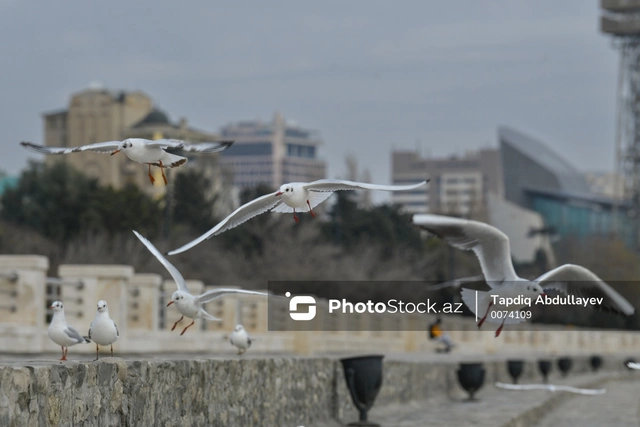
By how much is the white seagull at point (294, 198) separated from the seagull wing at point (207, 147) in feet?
2.06

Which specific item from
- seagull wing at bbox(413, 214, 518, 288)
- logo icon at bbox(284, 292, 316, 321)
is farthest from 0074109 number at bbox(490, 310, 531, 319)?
logo icon at bbox(284, 292, 316, 321)

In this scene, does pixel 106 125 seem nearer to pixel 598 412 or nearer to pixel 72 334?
pixel 598 412

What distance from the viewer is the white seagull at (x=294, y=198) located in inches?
354

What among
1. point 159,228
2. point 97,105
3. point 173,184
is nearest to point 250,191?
point 173,184

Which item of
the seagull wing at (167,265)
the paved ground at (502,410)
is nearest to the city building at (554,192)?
the paved ground at (502,410)

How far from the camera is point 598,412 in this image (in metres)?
27.9

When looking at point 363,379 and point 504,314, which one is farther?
point 363,379

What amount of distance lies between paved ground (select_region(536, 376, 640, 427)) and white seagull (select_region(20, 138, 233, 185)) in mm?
15193

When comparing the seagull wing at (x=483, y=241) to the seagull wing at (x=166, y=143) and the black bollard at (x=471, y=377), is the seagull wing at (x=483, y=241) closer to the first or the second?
the seagull wing at (x=166, y=143)

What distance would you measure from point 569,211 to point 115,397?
13387 centimetres

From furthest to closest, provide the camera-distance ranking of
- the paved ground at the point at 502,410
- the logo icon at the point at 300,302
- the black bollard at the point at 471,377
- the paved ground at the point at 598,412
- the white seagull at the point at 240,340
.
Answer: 1. the paved ground at the point at 598,412
2. the black bollard at the point at 471,377
3. the logo icon at the point at 300,302
4. the paved ground at the point at 502,410
5. the white seagull at the point at 240,340

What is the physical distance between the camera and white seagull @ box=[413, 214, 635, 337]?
10156 mm

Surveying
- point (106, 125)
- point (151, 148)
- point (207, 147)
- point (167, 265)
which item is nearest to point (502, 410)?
point (167, 265)

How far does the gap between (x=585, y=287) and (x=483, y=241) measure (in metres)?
1.28
